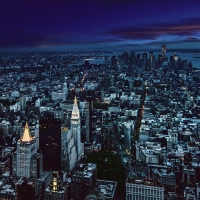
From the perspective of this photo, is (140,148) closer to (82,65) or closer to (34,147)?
(34,147)

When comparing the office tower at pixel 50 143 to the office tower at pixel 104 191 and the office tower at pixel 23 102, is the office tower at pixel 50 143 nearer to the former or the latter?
the office tower at pixel 104 191

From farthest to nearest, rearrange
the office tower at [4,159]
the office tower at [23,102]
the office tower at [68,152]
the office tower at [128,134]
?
the office tower at [23,102], the office tower at [128,134], the office tower at [68,152], the office tower at [4,159]

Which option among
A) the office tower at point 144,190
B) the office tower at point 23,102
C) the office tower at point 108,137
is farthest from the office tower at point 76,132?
the office tower at point 23,102

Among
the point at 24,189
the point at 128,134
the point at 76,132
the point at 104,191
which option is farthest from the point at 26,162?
Result: the point at 128,134

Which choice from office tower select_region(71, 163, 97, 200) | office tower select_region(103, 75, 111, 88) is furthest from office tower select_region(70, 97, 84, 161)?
office tower select_region(103, 75, 111, 88)

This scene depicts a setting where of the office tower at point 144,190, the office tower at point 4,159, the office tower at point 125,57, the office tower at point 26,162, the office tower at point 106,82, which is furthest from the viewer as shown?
the office tower at point 106,82

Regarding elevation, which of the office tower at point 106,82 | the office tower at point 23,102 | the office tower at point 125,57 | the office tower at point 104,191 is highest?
the office tower at point 125,57

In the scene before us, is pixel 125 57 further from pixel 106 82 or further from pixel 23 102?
pixel 23 102
